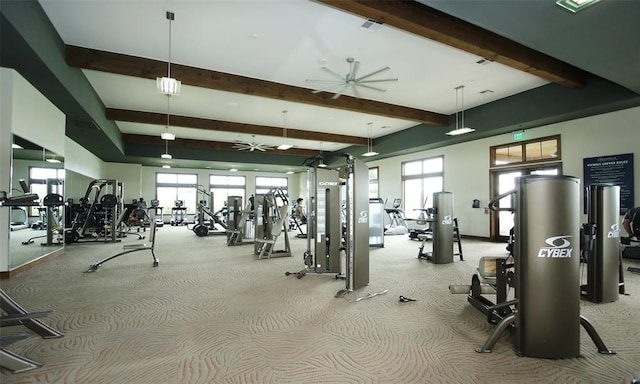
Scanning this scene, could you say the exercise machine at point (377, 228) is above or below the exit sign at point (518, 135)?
below

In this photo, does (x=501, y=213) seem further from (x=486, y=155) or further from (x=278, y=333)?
(x=278, y=333)

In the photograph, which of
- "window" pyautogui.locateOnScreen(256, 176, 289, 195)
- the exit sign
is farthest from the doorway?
"window" pyautogui.locateOnScreen(256, 176, 289, 195)

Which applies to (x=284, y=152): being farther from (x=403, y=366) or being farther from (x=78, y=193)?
(x=403, y=366)

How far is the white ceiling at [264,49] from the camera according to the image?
404 cm

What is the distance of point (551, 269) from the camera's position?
2.18 metres

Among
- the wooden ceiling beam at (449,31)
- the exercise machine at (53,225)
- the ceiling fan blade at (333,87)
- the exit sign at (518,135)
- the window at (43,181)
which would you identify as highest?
the wooden ceiling beam at (449,31)

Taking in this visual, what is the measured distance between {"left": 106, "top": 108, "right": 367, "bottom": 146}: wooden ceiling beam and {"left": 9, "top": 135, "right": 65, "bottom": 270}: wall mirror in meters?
2.66

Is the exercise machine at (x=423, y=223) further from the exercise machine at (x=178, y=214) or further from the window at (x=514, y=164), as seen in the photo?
the exercise machine at (x=178, y=214)

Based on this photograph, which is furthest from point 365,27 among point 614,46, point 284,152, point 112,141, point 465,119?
point 284,152

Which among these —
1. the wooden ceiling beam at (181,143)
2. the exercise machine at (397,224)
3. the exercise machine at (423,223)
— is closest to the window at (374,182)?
the exercise machine at (397,224)

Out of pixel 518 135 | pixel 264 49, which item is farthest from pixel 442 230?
pixel 264 49

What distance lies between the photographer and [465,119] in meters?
8.70

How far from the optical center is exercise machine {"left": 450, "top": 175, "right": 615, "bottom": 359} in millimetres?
2186

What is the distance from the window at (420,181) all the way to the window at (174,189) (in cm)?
1133
